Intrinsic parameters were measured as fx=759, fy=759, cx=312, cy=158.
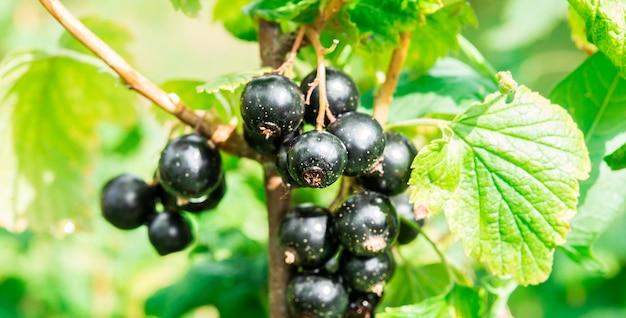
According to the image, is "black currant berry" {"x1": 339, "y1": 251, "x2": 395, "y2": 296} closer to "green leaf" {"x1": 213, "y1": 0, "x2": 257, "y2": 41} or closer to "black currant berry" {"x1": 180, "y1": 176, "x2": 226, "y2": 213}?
"black currant berry" {"x1": 180, "y1": 176, "x2": 226, "y2": 213}

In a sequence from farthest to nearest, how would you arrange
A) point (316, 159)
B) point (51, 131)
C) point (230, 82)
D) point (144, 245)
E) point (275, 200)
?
point (144, 245) → point (51, 131) → point (275, 200) → point (230, 82) → point (316, 159)

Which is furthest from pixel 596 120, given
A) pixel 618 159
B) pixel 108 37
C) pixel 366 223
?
Answer: pixel 108 37

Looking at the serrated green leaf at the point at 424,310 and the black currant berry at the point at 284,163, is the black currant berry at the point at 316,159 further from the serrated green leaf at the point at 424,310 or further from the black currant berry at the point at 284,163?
the serrated green leaf at the point at 424,310

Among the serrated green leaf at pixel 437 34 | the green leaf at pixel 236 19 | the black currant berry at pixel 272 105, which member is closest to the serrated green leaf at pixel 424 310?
the black currant berry at pixel 272 105

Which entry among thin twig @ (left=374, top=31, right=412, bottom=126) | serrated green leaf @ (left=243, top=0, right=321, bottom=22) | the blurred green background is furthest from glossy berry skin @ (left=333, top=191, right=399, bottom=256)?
the blurred green background

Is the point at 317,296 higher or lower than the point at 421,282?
higher

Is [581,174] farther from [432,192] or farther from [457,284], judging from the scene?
[457,284]

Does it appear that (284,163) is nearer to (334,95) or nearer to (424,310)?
(334,95)
